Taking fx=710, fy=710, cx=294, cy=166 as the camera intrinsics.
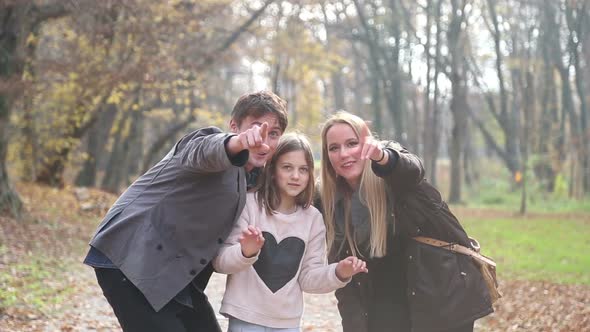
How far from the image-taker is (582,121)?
25859mm

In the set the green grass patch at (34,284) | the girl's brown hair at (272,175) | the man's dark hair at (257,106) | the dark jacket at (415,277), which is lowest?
the green grass patch at (34,284)

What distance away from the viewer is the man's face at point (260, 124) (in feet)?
11.4

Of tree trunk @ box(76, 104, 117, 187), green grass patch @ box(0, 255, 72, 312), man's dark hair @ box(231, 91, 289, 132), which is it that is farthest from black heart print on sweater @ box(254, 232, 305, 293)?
tree trunk @ box(76, 104, 117, 187)

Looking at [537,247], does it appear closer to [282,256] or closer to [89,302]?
[89,302]

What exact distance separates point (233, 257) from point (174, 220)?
1.09ft

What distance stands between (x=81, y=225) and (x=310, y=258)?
13.8 meters

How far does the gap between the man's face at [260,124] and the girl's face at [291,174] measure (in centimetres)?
10

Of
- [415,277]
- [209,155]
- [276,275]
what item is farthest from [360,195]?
[209,155]

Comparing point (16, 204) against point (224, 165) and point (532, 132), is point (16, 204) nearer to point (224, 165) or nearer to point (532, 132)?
point (224, 165)

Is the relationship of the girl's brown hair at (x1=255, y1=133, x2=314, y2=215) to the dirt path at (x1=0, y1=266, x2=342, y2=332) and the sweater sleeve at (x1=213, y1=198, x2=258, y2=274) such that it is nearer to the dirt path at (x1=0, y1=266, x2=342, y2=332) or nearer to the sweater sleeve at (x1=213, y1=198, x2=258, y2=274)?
the sweater sleeve at (x1=213, y1=198, x2=258, y2=274)

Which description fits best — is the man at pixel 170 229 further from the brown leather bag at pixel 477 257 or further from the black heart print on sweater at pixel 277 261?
the brown leather bag at pixel 477 257

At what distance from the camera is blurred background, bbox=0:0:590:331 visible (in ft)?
35.7

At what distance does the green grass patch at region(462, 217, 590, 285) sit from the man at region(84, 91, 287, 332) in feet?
28.6

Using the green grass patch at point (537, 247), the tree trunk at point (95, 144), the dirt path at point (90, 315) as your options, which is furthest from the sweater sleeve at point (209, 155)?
the tree trunk at point (95, 144)
